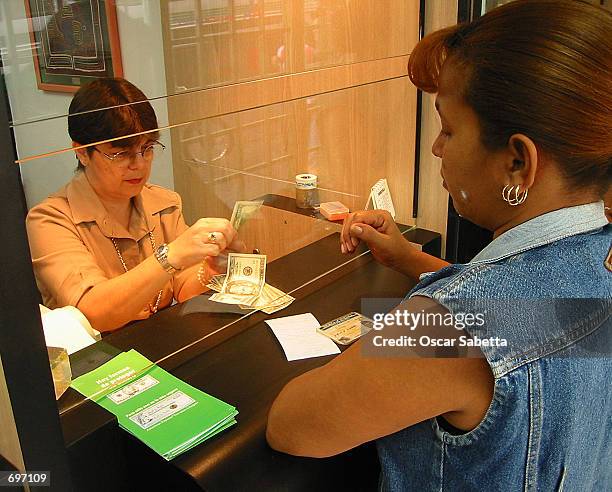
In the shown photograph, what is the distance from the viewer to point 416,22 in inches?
80.9

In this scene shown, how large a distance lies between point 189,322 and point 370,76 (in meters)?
0.98

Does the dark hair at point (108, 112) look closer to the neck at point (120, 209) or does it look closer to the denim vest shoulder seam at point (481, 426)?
the neck at point (120, 209)

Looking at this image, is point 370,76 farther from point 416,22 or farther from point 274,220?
point 274,220

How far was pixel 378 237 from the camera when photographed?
1701 mm

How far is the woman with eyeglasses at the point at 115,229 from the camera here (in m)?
1.14

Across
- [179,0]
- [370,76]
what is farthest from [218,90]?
[370,76]

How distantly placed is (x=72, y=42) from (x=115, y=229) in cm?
40

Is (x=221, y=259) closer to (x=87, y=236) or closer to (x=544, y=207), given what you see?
(x=87, y=236)

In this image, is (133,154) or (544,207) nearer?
(544,207)

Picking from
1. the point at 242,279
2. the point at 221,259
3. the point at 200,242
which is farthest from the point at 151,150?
the point at 242,279

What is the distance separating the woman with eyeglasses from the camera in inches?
44.8

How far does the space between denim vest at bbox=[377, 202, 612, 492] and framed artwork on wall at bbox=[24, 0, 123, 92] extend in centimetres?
71

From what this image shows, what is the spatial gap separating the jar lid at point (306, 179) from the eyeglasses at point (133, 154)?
0.56 metres

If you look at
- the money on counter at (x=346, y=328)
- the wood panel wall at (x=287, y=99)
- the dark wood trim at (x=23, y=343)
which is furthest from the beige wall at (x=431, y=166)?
the dark wood trim at (x=23, y=343)
